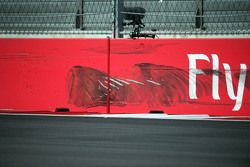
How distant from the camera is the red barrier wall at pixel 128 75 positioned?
10.4 m

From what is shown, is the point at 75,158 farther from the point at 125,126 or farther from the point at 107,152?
the point at 125,126

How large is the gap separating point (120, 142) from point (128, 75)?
→ 11.9 feet

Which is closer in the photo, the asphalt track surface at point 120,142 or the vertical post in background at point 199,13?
the asphalt track surface at point 120,142


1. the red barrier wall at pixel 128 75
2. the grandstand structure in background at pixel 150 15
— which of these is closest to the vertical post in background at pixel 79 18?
the grandstand structure in background at pixel 150 15

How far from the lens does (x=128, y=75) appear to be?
10.7 m

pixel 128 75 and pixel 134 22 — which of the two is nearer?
pixel 128 75

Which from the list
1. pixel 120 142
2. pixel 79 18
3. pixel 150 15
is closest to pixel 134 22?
pixel 150 15

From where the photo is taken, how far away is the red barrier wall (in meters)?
10.4

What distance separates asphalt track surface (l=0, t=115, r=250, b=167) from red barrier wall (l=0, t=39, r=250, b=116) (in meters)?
0.92

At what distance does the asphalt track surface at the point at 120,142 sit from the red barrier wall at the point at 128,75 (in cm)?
92

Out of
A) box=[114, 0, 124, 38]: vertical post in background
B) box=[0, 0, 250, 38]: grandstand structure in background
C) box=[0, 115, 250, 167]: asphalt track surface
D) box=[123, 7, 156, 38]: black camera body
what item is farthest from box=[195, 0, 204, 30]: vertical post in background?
box=[0, 115, 250, 167]: asphalt track surface

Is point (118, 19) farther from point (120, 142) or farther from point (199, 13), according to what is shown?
point (120, 142)

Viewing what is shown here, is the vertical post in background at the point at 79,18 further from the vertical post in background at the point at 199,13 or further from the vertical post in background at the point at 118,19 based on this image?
the vertical post in background at the point at 199,13

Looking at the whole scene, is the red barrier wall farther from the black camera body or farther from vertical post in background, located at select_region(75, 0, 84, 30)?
vertical post in background, located at select_region(75, 0, 84, 30)
